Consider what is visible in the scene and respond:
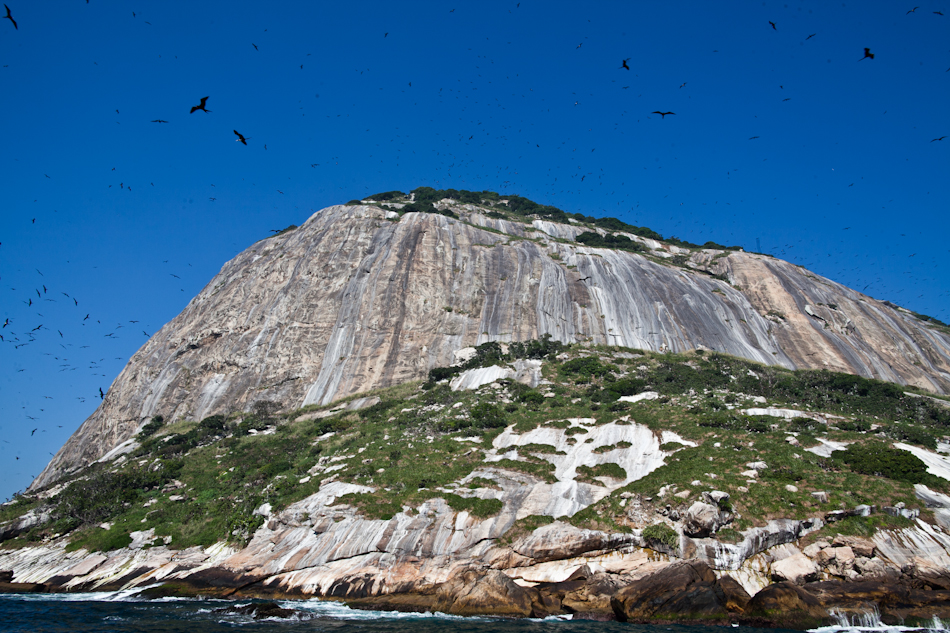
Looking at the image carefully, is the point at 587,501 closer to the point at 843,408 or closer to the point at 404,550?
the point at 404,550

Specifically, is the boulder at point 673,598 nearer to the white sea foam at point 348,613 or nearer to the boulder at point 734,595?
the boulder at point 734,595

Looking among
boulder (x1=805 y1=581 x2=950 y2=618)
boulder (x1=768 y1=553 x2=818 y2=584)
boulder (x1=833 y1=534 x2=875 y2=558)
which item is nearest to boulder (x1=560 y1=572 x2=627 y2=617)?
boulder (x1=768 y1=553 x2=818 y2=584)

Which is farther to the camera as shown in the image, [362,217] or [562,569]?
[362,217]

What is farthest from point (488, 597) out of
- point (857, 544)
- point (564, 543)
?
point (857, 544)

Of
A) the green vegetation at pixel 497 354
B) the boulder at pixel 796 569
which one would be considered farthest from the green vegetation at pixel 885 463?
the green vegetation at pixel 497 354

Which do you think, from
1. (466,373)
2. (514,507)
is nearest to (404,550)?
(514,507)
